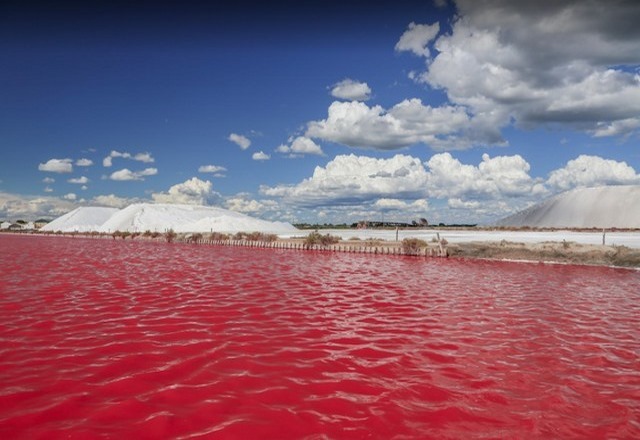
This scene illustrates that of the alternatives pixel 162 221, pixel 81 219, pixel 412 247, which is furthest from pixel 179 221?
pixel 412 247

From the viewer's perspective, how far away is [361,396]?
6.67 metres

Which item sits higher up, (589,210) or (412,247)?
(589,210)

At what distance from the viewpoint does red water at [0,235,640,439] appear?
5777mm

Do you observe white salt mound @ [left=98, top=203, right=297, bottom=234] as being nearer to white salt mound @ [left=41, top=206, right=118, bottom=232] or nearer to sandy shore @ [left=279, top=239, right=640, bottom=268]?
white salt mound @ [left=41, top=206, right=118, bottom=232]

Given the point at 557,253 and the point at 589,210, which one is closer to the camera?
the point at 557,253

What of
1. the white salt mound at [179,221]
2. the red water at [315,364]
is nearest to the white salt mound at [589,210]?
the white salt mound at [179,221]

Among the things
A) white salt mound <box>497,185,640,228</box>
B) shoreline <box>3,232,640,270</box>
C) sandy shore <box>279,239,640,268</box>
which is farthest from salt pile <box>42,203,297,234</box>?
white salt mound <box>497,185,640,228</box>

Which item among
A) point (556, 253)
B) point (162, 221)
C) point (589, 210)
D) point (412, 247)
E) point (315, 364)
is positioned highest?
point (589, 210)

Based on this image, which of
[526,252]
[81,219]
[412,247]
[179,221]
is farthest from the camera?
[81,219]

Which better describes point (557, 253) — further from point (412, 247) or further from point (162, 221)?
point (162, 221)

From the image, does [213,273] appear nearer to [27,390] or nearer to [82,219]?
[27,390]

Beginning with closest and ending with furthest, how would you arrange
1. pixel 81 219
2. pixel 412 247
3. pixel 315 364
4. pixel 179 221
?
pixel 315 364 < pixel 412 247 < pixel 179 221 < pixel 81 219

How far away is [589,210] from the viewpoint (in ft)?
451

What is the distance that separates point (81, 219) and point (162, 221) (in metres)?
40.2
